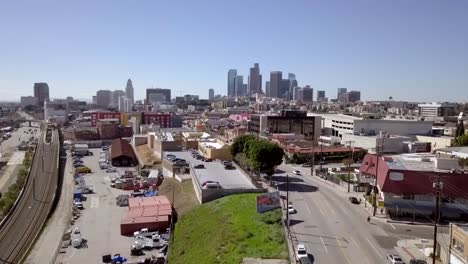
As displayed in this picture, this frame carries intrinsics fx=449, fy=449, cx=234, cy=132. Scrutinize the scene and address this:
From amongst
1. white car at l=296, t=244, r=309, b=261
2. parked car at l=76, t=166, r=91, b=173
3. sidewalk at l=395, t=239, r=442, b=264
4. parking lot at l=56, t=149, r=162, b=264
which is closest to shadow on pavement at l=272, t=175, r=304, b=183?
parking lot at l=56, t=149, r=162, b=264

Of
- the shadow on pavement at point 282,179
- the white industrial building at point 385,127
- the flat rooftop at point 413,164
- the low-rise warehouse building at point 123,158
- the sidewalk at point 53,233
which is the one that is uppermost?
the white industrial building at point 385,127

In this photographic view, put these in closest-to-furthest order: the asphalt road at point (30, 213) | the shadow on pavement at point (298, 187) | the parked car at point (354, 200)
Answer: the asphalt road at point (30, 213)
the parked car at point (354, 200)
the shadow on pavement at point (298, 187)

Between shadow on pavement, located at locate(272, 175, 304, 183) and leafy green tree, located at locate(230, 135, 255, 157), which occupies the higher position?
leafy green tree, located at locate(230, 135, 255, 157)

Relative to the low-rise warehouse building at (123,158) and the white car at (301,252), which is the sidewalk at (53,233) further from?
the white car at (301,252)

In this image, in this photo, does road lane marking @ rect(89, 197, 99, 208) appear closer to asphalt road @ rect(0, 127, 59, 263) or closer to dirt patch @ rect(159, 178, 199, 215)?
asphalt road @ rect(0, 127, 59, 263)

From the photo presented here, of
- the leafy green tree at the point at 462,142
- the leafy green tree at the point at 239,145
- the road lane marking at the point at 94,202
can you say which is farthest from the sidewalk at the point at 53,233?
the leafy green tree at the point at 462,142

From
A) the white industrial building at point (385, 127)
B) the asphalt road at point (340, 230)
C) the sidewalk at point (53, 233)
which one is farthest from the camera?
the white industrial building at point (385, 127)
